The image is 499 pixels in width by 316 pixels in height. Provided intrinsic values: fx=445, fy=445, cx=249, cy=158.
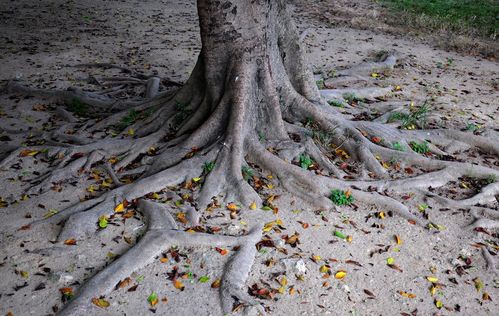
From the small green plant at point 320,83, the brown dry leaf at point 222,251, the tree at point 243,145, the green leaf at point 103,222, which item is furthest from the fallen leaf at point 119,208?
the small green plant at point 320,83

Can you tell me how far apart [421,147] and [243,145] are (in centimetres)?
230

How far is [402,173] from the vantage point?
5113mm

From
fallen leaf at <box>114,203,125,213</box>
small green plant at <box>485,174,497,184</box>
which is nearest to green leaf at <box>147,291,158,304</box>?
fallen leaf at <box>114,203,125,213</box>

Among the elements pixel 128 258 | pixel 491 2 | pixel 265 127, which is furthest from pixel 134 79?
pixel 491 2

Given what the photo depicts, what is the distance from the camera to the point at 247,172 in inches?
185

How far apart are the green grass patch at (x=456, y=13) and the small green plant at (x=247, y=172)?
931 centimetres

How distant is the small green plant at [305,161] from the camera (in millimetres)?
4867

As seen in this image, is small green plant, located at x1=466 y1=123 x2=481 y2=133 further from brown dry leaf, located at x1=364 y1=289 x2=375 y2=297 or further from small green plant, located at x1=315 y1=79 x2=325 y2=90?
brown dry leaf, located at x1=364 y1=289 x2=375 y2=297

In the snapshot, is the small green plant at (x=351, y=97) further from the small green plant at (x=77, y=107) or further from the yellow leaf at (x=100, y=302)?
the yellow leaf at (x=100, y=302)

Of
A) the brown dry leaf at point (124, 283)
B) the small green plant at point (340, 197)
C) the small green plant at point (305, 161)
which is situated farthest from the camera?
the small green plant at point (305, 161)

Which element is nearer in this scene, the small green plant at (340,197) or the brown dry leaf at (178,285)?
the brown dry leaf at (178,285)

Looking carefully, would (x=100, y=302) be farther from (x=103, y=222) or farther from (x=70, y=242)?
→ (x=103, y=222)

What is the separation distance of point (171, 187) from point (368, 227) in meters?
2.00

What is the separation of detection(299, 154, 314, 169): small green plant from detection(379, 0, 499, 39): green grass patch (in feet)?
28.4
